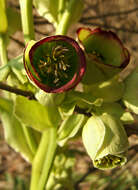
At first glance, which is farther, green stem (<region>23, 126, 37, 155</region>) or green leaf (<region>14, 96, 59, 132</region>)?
green stem (<region>23, 126, 37, 155</region>)

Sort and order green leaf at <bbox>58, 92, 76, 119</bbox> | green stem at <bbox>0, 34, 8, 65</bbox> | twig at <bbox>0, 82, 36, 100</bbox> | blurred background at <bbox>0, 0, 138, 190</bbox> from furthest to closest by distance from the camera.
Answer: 1. blurred background at <bbox>0, 0, 138, 190</bbox>
2. green stem at <bbox>0, 34, 8, 65</bbox>
3. green leaf at <bbox>58, 92, 76, 119</bbox>
4. twig at <bbox>0, 82, 36, 100</bbox>

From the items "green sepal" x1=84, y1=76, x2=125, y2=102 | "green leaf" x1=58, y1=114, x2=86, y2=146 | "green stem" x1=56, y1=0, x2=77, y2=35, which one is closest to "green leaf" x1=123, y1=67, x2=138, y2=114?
"green sepal" x1=84, y1=76, x2=125, y2=102

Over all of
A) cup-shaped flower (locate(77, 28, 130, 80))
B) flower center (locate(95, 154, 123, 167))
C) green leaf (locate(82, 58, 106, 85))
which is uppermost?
cup-shaped flower (locate(77, 28, 130, 80))

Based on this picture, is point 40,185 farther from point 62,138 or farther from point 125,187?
point 125,187

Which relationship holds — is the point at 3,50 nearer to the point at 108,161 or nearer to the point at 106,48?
the point at 106,48

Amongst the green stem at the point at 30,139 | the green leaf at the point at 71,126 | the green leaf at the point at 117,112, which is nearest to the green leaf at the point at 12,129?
the green stem at the point at 30,139

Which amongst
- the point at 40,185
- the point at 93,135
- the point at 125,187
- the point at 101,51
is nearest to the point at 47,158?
the point at 40,185

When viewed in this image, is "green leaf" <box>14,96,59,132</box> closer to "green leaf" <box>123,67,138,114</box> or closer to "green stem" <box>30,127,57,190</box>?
"green stem" <box>30,127,57,190</box>
